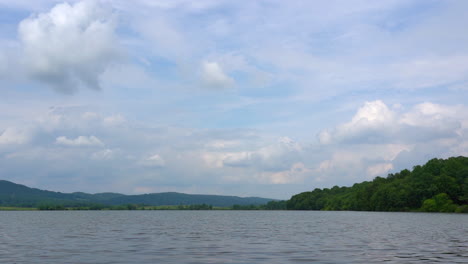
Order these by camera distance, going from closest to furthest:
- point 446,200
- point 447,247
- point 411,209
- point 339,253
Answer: point 339,253 → point 447,247 → point 446,200 → point 411,209

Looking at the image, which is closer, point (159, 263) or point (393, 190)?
point (159, 263)

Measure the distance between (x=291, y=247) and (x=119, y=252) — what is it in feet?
50.6

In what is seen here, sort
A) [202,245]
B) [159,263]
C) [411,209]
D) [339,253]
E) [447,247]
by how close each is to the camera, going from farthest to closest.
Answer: [411,209]
[202,245]
[447,247]
[339,253]
[159,263]

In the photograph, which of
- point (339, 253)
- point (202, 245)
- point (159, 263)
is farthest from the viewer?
point (202, 245)

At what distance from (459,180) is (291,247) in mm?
151799

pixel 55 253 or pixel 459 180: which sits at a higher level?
pixel 459 180

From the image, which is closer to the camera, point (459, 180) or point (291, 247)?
point (291, 247)

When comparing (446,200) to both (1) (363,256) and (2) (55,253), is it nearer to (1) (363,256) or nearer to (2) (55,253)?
(1) (363,256)

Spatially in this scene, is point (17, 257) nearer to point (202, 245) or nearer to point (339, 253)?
point (202, 245)

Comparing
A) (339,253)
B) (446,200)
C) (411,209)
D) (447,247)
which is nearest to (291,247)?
(339,253)

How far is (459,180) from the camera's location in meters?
171

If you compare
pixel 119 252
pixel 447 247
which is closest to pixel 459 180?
pixel 447 247

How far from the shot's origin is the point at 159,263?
1233 inches

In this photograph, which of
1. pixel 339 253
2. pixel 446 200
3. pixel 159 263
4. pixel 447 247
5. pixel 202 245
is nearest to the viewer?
pixel 159 263
